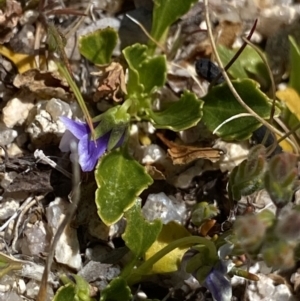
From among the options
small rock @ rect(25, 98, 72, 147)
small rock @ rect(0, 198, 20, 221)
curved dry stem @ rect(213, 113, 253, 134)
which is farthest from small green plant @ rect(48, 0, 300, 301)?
small rock @ rect(0, 198, 20, 221)

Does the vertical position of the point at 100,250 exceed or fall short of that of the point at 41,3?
it falls short

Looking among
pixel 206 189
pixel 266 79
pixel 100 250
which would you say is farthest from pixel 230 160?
pixel 100 250

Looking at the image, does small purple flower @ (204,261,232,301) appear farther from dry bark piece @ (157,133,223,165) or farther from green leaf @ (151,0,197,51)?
green leaf @ (151,0,197,51)

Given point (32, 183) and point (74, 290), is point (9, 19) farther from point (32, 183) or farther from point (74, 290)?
point (74, 290)

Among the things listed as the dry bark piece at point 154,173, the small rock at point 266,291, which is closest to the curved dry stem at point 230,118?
the dry bark piece at point 154,173

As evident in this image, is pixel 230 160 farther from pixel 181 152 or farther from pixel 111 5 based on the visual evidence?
pixel 111 5

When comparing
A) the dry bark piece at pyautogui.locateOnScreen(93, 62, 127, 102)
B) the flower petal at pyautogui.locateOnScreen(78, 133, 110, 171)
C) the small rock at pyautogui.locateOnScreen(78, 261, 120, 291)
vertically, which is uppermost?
the dry bark piece at pyautogui.locateOnScreen(93, 62, 127, 102)
